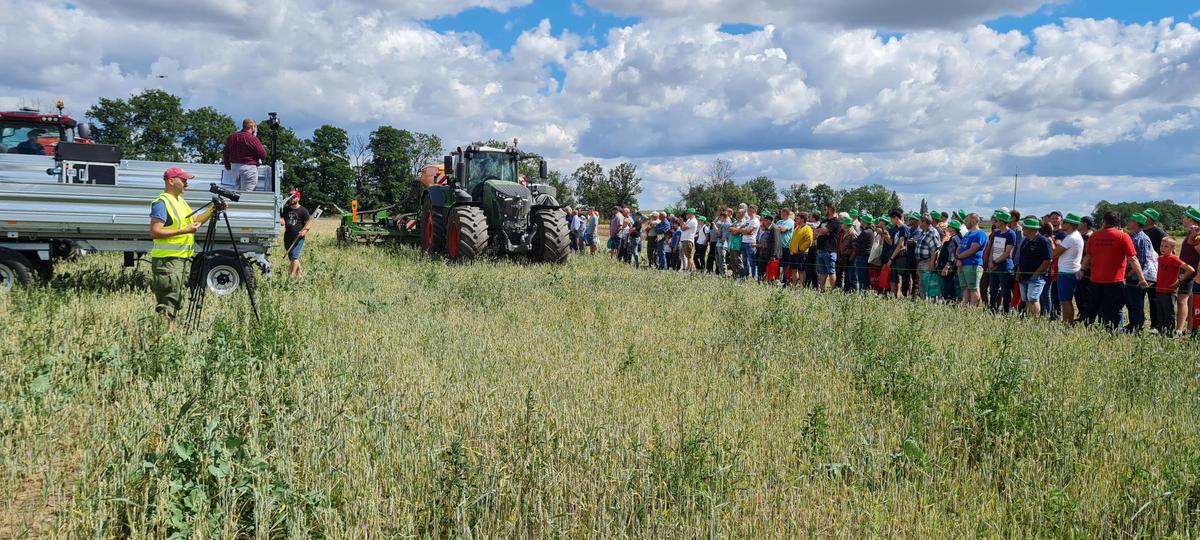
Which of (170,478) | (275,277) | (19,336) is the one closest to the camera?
(170,478)

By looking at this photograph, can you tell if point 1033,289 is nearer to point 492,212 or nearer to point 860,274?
point 860,274

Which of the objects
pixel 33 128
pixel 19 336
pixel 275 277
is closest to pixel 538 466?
pixel 19 336

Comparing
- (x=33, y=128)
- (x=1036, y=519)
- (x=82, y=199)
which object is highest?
(x=33, y=128)

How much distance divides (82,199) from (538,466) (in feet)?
26.0

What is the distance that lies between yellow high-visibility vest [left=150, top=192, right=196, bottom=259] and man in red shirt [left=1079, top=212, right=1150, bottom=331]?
9.38 metres

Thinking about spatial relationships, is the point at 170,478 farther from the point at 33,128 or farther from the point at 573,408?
the point at 33,128

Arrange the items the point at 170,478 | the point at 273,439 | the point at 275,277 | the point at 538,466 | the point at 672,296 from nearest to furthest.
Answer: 1. the point at 170,478
2. the point at 538,466
3. the point at 273,439
4. the point at 672,296
5. the point at 275,277

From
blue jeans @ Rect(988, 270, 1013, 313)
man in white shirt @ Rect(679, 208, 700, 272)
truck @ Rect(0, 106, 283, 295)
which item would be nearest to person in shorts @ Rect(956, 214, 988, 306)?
blue jeans @ Rect(988, 270, 1013, 313)

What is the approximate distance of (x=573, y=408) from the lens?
15.5 feet

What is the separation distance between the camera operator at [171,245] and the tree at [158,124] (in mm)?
70098

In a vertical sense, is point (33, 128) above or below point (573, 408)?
above

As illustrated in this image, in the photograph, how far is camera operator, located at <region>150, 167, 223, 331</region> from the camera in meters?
7.18

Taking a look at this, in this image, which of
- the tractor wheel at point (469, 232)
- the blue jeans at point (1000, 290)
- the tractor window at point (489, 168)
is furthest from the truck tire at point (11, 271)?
the blue jeans at point (1000, 290)

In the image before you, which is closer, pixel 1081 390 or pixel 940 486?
pixel 940 486
